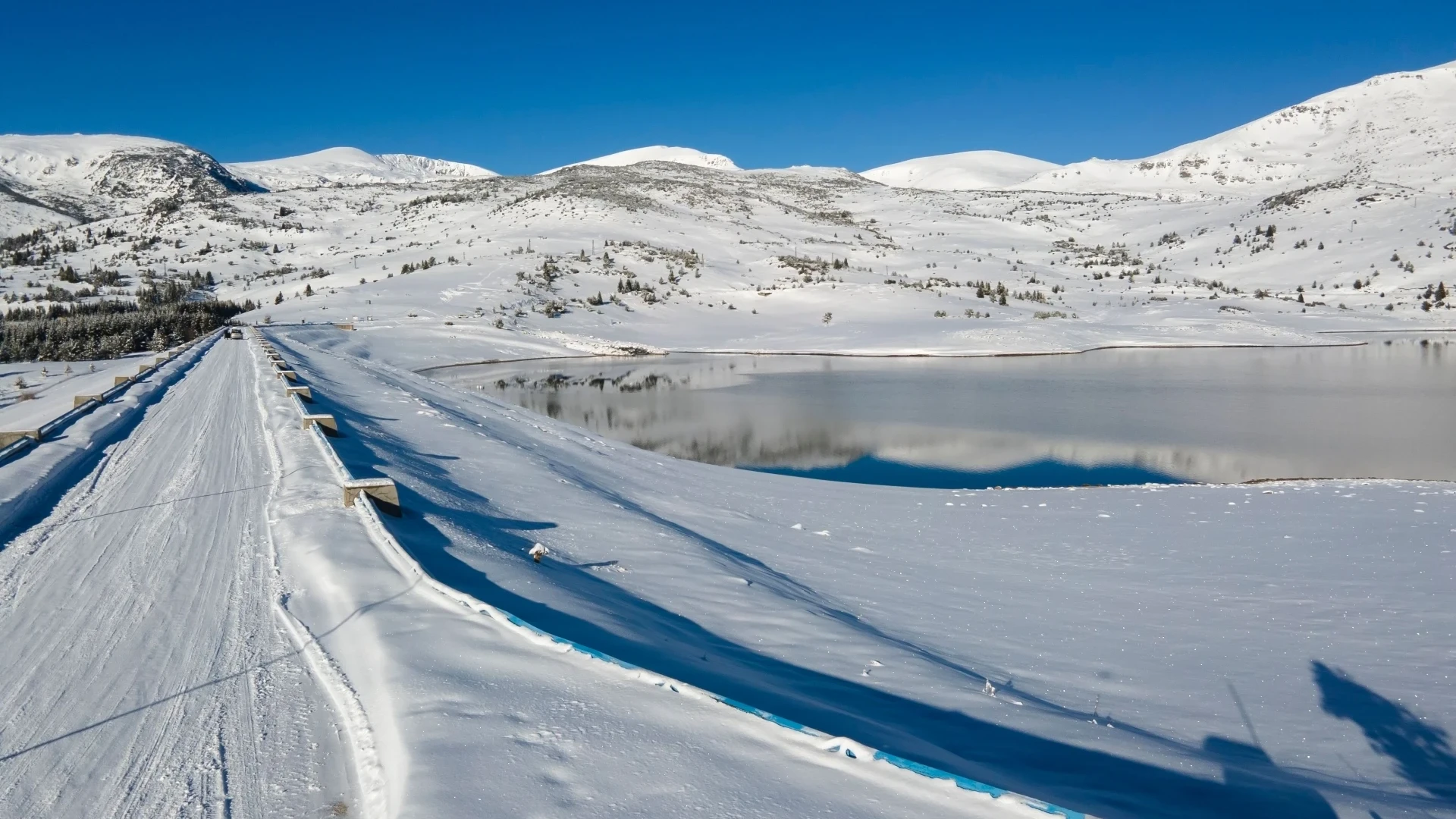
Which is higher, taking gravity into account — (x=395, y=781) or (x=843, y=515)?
(x=395, y=781)

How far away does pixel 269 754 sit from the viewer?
11.3 ft

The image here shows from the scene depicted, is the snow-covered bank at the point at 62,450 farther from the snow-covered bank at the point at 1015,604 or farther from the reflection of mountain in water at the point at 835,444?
the reflection of mountain in water at the point at 835,444

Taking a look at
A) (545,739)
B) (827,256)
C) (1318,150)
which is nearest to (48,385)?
(545,739)

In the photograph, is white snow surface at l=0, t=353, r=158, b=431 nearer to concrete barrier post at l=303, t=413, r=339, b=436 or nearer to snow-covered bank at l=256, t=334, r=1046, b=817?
concrete barrier post at l=303, t=413, r=339, b=436

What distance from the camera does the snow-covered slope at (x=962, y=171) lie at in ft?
511

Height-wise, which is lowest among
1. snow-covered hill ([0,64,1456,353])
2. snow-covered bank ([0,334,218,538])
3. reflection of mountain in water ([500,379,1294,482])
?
reflection of mountain in water ([500,379,1294,482])

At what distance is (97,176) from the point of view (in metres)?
150

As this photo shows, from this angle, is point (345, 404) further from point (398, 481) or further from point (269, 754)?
point (269, 754)

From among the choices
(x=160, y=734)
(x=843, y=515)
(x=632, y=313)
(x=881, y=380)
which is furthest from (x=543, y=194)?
(x=160, y=734)

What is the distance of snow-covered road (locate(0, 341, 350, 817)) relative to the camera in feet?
10.6

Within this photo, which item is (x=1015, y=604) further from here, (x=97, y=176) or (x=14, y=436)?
(x=97, y=176)

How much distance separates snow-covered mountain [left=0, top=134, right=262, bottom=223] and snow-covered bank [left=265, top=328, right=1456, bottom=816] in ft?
439

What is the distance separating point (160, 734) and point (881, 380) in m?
30.6

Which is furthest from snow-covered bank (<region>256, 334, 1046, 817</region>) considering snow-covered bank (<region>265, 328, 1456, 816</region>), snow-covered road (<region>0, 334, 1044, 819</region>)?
snow-covered bank (<region>265, 328, 1456, 816</region>)
